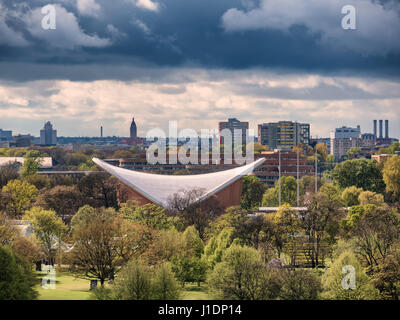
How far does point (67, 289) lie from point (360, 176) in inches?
1722

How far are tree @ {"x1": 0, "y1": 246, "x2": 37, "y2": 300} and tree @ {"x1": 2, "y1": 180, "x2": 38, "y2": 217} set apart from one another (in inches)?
866

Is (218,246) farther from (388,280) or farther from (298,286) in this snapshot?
(388,280)

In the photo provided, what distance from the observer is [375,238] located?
1276 inches

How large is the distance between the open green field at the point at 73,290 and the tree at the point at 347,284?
4.81 m

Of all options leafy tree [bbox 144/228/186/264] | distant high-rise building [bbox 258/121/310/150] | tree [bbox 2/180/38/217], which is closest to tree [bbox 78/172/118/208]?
tree [bbox 2/180/38/217]

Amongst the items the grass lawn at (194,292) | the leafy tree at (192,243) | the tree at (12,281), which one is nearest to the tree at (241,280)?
the grass lawn at (194,292)

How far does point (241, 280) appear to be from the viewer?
28.1 meters

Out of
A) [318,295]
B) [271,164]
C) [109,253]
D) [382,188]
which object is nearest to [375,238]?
[318,295]

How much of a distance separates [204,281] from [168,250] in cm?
231

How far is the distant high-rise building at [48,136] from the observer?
164538mm

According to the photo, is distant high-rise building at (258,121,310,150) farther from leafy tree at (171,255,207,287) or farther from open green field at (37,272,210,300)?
open green field at (37,272,210,300)

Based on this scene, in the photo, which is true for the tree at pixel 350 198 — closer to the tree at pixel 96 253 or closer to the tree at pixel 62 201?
the tree at pixel 62 201

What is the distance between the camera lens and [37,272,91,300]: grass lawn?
29281 millimetres

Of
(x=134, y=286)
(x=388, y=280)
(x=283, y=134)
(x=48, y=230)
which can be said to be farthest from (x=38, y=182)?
(x=283, y=134)
